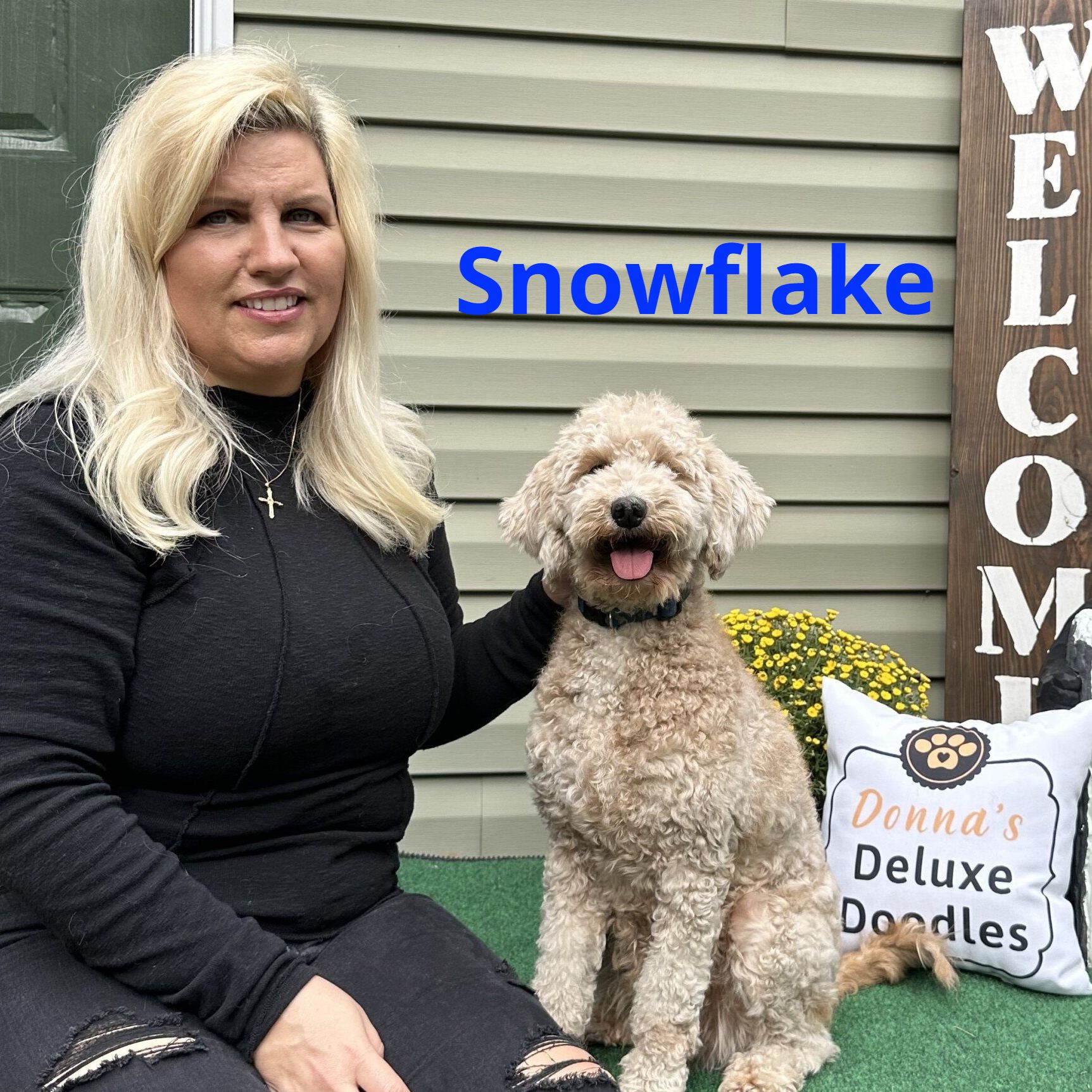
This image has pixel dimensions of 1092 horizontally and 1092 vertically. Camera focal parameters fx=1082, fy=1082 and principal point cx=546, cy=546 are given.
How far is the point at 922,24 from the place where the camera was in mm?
3611

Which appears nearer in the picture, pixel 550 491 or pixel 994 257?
pixel 550 491

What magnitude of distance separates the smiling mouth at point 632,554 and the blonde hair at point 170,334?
40cm

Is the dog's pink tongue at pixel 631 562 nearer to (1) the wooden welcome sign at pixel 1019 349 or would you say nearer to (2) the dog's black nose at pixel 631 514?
(2) the dog's black nose at pixel 631 514

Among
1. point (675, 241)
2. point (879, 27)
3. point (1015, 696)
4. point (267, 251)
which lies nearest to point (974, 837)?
point (1015, 696)

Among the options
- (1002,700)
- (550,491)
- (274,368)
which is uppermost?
(274,368)

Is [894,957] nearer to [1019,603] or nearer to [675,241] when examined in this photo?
[1019,603]

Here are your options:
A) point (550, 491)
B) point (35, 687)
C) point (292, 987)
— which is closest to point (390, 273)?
point (550, 491)

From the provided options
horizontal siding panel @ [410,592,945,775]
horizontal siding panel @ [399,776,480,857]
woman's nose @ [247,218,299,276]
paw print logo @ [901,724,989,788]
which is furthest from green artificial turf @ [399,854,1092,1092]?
woman's nose @ [247,218,299,276]

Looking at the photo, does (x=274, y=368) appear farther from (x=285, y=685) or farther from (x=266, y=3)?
(x=266, y=3)

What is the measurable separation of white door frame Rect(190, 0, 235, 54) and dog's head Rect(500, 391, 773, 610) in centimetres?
190

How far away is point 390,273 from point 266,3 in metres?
0.88

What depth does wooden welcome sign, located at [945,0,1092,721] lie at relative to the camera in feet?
11.4

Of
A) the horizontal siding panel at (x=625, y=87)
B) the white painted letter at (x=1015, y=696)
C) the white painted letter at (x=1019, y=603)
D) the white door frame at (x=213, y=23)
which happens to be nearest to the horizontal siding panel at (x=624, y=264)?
the horizontal siding panel at (x=625, y=87)

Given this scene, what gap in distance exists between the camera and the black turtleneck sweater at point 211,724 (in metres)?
1.49
